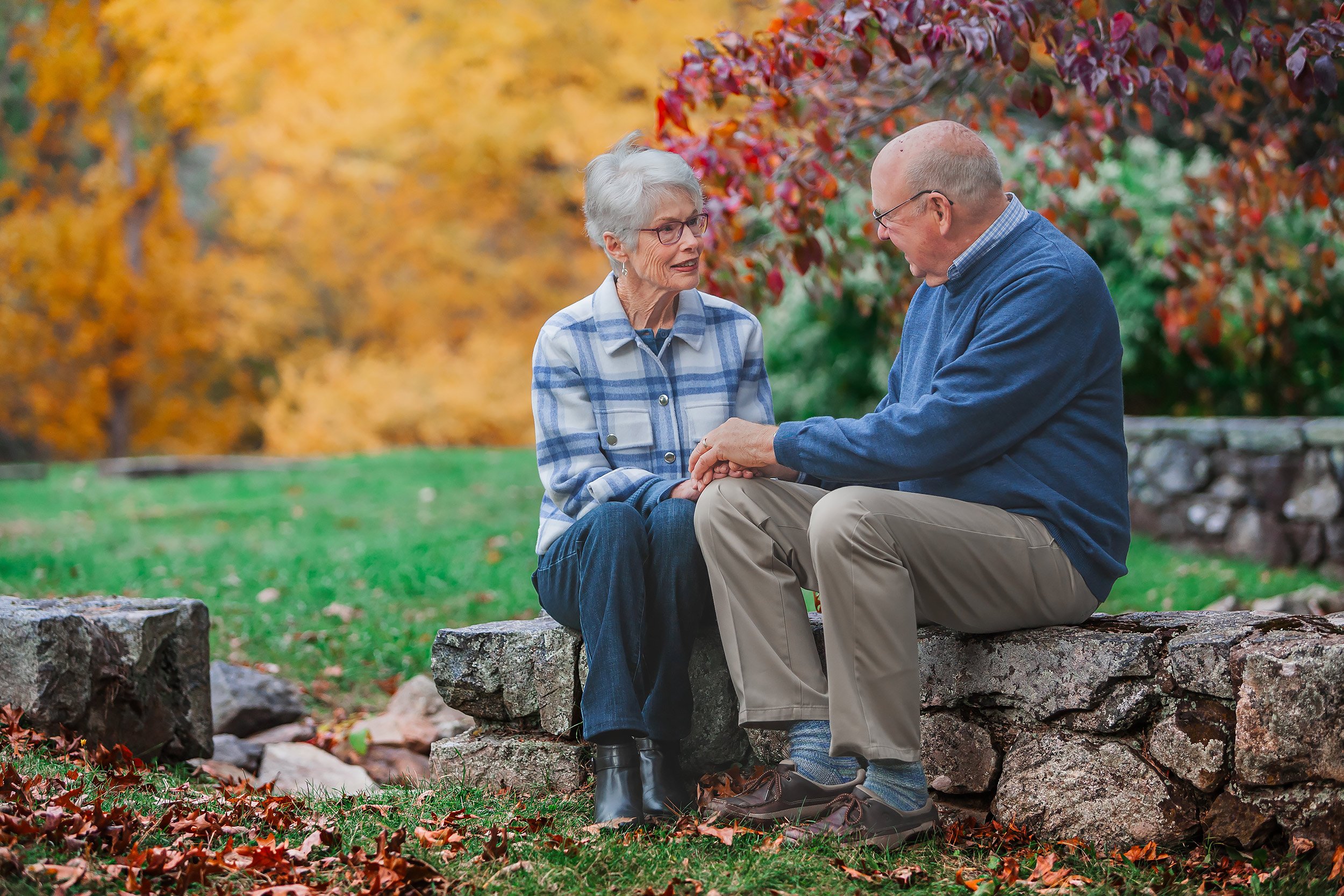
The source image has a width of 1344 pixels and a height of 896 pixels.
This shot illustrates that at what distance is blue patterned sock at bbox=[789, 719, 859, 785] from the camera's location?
105 inches

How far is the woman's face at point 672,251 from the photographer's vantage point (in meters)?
3.08

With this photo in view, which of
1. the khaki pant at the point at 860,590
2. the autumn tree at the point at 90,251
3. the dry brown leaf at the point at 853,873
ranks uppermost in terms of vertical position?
the autumn tree at the point at 90,251

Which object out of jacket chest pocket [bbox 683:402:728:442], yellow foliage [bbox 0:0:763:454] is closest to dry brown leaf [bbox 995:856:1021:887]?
jacket chest pocket [bbox 683:402:728:442]

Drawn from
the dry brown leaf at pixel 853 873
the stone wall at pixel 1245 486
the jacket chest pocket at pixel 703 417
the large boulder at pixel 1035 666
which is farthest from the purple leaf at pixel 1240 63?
the stone wall at pixel 1245 486

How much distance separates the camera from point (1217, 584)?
6289 millimetres

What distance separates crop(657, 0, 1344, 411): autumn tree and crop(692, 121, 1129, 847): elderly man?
0.68m

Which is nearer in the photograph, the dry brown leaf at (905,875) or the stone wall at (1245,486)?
the dry brown leaf at (905,875)

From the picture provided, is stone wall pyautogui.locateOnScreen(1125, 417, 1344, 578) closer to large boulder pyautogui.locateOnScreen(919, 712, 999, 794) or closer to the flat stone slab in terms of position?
large boulder pyautogui.locateOnScreen(919, 712, 999, 794)

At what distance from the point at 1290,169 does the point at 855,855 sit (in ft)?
10.9

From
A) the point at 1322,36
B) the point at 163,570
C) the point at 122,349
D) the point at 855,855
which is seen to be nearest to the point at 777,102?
the point at 1322,36

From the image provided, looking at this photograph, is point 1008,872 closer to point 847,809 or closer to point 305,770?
point 847,809

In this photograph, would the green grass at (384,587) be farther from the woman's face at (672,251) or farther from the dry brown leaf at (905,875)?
the woman's face at (672,251)

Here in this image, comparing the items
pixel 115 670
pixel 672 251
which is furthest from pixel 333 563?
pixel 672 251

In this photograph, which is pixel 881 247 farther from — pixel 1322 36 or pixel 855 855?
pixel 855 855
